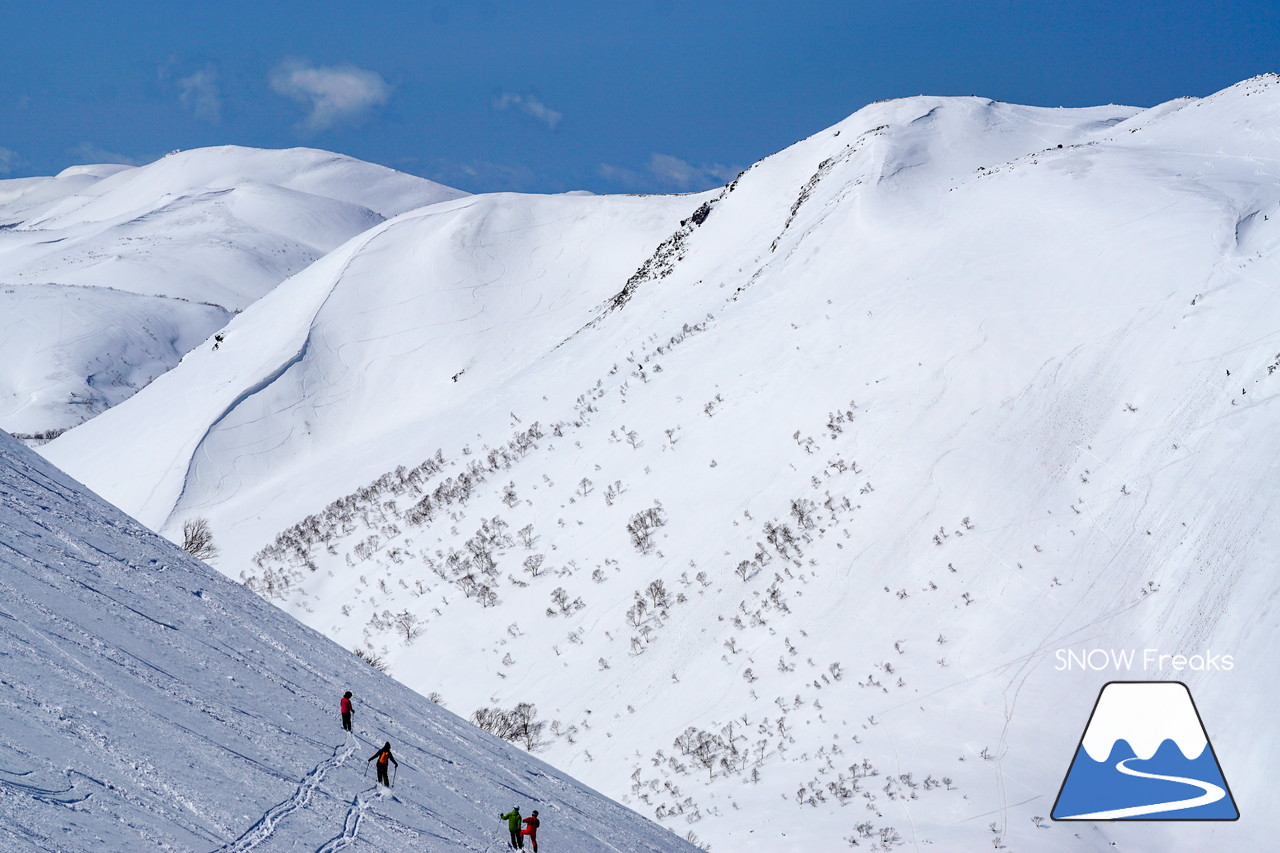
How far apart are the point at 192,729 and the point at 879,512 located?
13.5 m

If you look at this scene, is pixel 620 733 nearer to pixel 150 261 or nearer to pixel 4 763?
pixel 4 763

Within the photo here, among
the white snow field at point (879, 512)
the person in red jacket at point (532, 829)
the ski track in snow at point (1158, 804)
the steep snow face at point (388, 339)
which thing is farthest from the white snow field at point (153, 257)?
the ski track in snow at point (1158, 804)

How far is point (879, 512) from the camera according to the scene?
60.3ft

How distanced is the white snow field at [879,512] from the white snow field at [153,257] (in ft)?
143

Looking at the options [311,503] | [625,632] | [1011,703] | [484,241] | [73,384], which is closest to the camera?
[1011,703]

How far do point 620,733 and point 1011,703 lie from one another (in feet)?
20.2

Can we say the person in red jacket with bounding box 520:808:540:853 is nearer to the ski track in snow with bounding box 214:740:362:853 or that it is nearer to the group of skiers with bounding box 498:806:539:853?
the group of skiers with bounding box 498:806:539:853

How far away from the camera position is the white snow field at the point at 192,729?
21.1ft

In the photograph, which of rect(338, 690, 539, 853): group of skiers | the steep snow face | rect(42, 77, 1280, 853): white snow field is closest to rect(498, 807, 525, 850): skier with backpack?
rect(338, 690, 539, 853): group of skiers

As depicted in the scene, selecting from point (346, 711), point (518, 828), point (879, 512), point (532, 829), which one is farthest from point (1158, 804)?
point (346, 711)

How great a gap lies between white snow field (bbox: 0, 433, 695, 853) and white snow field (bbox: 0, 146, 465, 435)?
2498 inches

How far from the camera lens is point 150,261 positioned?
3856 inches

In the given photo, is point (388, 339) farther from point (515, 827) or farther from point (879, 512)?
point (515, 827)

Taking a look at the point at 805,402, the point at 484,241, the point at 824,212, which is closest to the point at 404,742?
the point at 805,402
